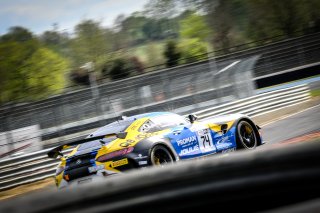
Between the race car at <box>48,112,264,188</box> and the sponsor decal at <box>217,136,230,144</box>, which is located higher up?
the race car at <box>48,112,264,188</box>

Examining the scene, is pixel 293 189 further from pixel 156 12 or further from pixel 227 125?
pixel 156 12

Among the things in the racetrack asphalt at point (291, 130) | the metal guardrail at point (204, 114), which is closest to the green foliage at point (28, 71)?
the metal guardrail at point (204, 114)

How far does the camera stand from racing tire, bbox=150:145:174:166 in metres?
7.02

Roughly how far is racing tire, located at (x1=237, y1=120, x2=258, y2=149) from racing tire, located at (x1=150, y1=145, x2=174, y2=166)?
183 cm

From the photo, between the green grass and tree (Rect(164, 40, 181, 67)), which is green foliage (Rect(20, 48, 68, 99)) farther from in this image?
the green grass

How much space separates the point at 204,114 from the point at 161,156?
9302 millimetres

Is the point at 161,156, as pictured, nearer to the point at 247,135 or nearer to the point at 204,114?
the point at 247,135

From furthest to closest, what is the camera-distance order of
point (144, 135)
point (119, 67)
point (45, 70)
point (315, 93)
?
1. point (45, 70)
2. point (119, 67)
3. point (315, 93)
4. point (144, 135)

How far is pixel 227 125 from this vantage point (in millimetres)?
8523

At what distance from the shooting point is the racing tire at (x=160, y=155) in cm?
702

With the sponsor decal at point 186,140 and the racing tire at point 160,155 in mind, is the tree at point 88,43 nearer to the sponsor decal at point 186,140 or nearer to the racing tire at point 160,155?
the sponsor decal at point 186,140

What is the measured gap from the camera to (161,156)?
23.8 feet

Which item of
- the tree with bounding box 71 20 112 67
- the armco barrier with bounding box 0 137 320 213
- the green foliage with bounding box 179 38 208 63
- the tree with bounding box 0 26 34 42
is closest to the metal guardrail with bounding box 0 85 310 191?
the armco barrier with bounding box 0 137 320 213

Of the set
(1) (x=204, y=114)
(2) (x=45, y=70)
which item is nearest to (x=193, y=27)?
(2) (x=45, y=70)
